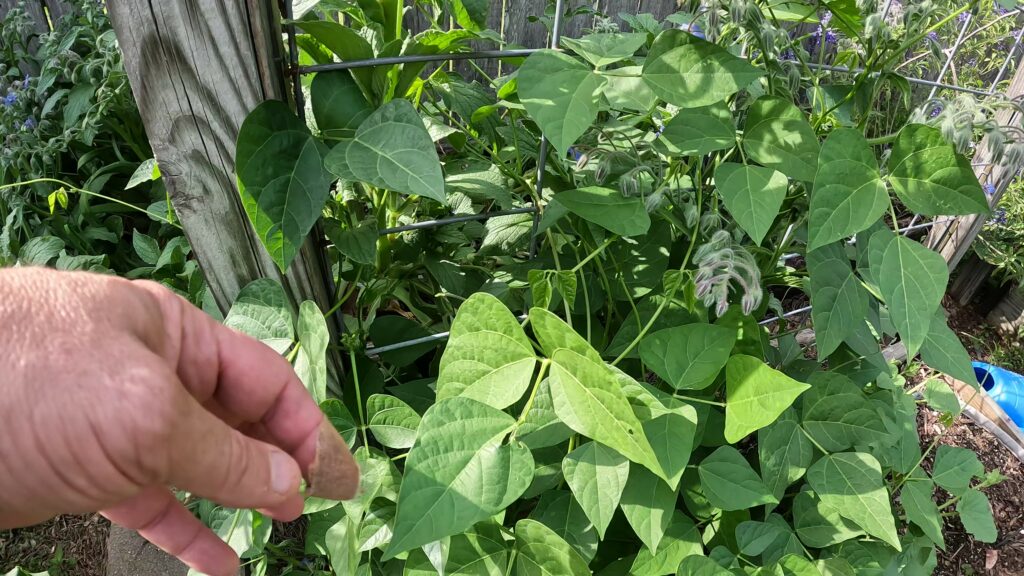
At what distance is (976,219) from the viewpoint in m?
2.12

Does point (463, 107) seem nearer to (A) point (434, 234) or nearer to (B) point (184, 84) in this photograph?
(A) point (434, 234)

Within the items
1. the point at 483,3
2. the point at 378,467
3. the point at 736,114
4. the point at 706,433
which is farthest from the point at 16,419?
the point at 736,114

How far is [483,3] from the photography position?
1.18 m

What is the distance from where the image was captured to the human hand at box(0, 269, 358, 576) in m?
0.46

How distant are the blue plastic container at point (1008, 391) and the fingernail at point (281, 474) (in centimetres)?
266

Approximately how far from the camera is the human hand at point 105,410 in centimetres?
46

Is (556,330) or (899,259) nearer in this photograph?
(556,330)

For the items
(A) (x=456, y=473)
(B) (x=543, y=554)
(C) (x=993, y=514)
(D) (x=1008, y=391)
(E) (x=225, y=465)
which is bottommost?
(C) (x=993, y=514)

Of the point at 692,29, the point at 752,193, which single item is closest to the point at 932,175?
the point at 752,193

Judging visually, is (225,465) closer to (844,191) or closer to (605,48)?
(605,48)

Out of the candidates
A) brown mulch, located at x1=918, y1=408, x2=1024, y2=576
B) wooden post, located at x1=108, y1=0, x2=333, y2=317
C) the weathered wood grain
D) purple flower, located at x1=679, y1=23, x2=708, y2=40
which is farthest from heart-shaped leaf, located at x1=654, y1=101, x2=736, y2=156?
the weathered wood grain

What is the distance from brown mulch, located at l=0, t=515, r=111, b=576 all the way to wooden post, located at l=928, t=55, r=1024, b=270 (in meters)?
2.73

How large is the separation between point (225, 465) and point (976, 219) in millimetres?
2401

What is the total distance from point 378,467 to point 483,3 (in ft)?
2.77
